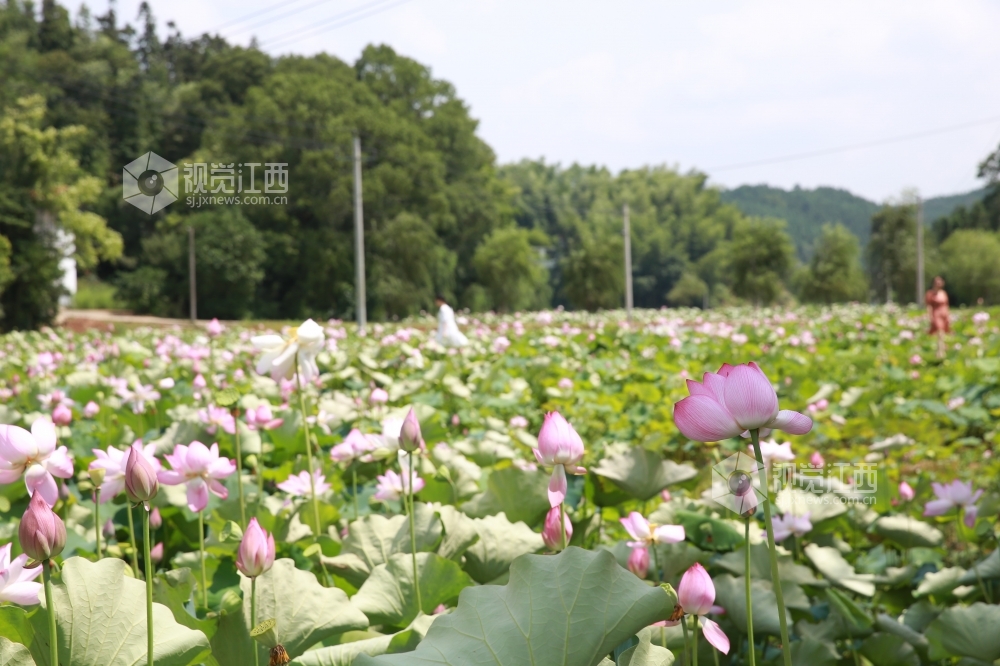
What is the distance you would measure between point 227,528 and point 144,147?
4076 centimetres

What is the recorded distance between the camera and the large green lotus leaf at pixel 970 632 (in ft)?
3.77

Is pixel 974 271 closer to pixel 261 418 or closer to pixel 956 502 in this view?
pixel 956 502

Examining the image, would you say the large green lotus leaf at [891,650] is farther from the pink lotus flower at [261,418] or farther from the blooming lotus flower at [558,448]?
the pink lotus flower at [261,418]

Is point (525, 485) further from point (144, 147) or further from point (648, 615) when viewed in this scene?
point (144, 147)

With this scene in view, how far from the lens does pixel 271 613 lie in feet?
3.04

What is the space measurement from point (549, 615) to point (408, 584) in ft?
1.33

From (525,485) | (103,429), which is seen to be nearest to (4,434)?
(525,485)

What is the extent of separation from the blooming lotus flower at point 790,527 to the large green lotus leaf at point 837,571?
0.04 m

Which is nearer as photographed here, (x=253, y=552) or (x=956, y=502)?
(x=253, y=552)

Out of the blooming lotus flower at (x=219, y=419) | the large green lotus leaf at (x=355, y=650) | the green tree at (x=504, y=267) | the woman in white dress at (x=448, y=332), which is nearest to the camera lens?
the large green lotus leaf at (x=355, y=650)

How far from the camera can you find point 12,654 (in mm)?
708

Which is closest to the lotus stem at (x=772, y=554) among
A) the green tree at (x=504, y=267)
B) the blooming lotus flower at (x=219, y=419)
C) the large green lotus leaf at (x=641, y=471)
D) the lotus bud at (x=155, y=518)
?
the large green lotus leaf at (x=641, y=471)

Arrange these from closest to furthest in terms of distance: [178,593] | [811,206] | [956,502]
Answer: [178,593]
[956,502]
[811,206]

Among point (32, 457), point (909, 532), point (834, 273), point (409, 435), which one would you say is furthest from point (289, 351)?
point (834, 273)
